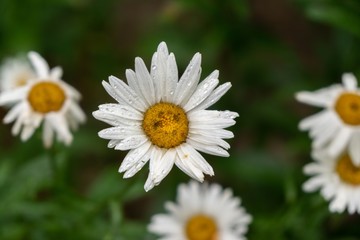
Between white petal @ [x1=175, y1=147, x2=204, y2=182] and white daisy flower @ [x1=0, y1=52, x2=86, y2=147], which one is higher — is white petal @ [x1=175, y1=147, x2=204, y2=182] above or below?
below

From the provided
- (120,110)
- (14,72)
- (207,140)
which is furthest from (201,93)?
(14,72)

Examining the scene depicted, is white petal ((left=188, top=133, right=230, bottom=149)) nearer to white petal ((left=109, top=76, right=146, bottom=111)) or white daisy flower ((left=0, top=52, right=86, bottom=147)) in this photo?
white petal ((left=109, top=76, right=146, bottom=111))

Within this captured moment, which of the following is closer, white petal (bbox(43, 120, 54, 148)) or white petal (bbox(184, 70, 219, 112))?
white petal (bbox(184, 70, 219, 112))

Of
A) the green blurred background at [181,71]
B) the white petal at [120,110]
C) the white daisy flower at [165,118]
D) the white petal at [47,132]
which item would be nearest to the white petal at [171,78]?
the white daisy flower at [165,118]

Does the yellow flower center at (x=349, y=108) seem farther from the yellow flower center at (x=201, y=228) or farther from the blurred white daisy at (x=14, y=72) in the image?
the blurred white daisy at (x=14, y=72)

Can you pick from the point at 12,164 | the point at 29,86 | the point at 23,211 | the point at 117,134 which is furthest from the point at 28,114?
the point at 12,164

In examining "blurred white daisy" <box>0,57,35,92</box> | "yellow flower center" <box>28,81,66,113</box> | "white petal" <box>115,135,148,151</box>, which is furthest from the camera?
"blurred white daisy" <box>0,57,35,92</box>

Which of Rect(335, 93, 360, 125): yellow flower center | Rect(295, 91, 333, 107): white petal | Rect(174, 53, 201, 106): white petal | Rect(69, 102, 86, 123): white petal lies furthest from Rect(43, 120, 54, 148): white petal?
Rect(335, 93, 360, 125): yellow flower center

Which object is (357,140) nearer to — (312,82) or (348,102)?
(348,102)
